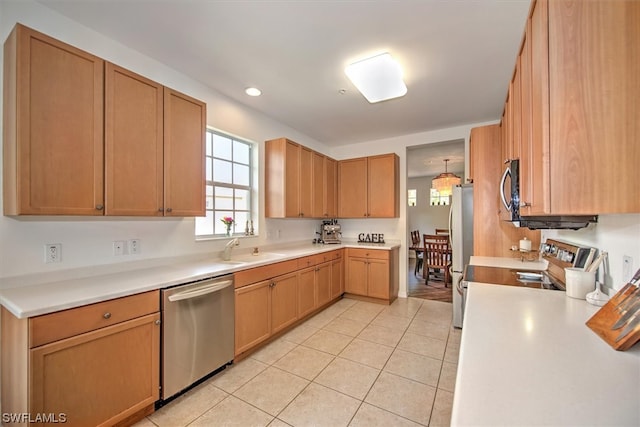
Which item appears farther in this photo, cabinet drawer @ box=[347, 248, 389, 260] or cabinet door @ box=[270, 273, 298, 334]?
cabinet drawer @ box=[347, 248, 389, 260]

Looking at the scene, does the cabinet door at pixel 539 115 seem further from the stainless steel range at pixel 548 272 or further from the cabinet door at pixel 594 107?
the stainless steel range at pixel 548 272

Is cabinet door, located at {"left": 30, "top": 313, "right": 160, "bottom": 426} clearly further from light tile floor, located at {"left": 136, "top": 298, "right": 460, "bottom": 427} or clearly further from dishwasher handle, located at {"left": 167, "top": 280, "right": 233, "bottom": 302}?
light tile floor, located at {"left": 136, "top": 298, "right": 460, "bottom": 427}

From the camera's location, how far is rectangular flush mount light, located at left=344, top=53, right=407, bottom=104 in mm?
2248

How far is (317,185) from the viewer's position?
4125mm

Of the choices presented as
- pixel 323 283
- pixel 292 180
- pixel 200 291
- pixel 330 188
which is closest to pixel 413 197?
pixel 330 188

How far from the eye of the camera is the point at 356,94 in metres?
2.94

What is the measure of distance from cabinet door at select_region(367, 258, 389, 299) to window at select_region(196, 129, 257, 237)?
1.91 metres

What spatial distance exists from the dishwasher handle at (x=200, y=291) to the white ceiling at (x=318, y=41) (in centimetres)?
189

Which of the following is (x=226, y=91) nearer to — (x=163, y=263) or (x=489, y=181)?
(x=163, y=263)

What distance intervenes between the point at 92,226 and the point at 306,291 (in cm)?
221

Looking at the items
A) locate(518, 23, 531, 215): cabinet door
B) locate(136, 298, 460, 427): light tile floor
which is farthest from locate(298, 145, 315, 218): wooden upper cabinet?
locate(518, 23, 531, 215): cabinet door

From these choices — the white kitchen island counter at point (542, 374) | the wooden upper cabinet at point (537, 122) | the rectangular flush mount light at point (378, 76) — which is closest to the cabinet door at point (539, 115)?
the wooden upper cabinet at point (537, 122)

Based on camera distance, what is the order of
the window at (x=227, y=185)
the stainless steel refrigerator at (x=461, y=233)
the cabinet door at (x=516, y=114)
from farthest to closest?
1. the stainless steel refrigerator at (x=461, y=233)
2. the window at (x=227, y=185)
3. the cabinet door at (x=516, y=114)

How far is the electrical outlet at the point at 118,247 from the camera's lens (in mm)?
2024
